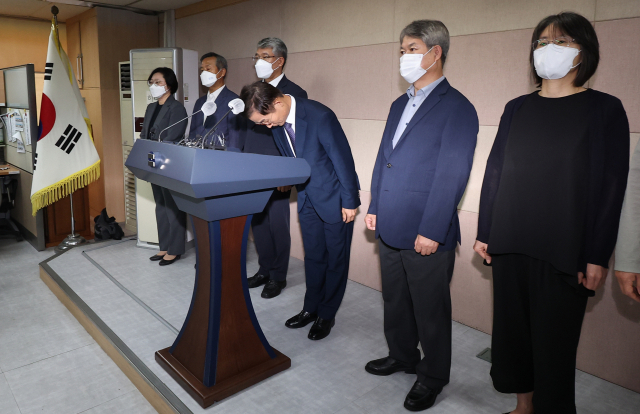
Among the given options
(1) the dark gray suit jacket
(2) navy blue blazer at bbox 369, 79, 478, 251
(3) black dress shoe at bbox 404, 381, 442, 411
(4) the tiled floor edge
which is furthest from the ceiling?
(3) black dress shoe at bbox 404, 381, 442, 411

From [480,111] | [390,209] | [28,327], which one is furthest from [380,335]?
[28,327]

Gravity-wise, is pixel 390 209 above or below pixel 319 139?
below

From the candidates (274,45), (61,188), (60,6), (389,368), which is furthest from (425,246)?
(60,6)

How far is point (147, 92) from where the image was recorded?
14.1 feet

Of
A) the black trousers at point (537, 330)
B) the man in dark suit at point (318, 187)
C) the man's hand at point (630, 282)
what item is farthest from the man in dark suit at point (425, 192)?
the man's hand at point (630, 282)

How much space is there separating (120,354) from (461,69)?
249 centimetres

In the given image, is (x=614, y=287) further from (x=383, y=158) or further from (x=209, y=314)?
(x=209, y=314)

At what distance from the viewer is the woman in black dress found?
5.04 feet

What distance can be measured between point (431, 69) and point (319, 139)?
692 millimetres

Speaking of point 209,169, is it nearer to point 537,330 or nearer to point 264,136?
point 537,330

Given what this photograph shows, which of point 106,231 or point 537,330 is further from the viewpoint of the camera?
point 106,231

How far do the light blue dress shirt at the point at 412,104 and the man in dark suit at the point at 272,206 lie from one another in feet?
4.41

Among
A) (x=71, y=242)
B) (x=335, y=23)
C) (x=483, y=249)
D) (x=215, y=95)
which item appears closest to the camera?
(x=483, y=249)

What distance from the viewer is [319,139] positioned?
2416mm
